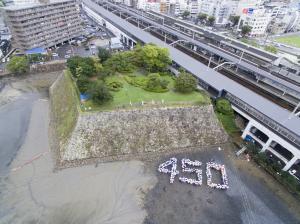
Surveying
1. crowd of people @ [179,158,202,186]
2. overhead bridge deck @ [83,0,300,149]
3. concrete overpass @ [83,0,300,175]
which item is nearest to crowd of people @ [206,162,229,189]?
crowd of people @ [179,158,202,186]

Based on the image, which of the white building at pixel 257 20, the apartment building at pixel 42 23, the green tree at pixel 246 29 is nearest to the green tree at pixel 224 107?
the apartment building at pixel 42 23

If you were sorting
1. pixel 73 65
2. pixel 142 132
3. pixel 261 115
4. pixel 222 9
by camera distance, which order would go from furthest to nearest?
pixel 222 9 < pixel 73 65 < pixel 142 132 < pixel 261 115

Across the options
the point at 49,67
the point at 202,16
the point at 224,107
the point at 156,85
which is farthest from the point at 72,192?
the point at 202,16

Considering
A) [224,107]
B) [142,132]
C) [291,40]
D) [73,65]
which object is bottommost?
[142,132]

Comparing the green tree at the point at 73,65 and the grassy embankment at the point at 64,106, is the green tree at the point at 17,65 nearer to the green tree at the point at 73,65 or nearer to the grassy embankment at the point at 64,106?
the grassy embankment at the point at 64,106

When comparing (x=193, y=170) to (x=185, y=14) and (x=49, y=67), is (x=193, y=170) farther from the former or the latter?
(x=185, y=14)
